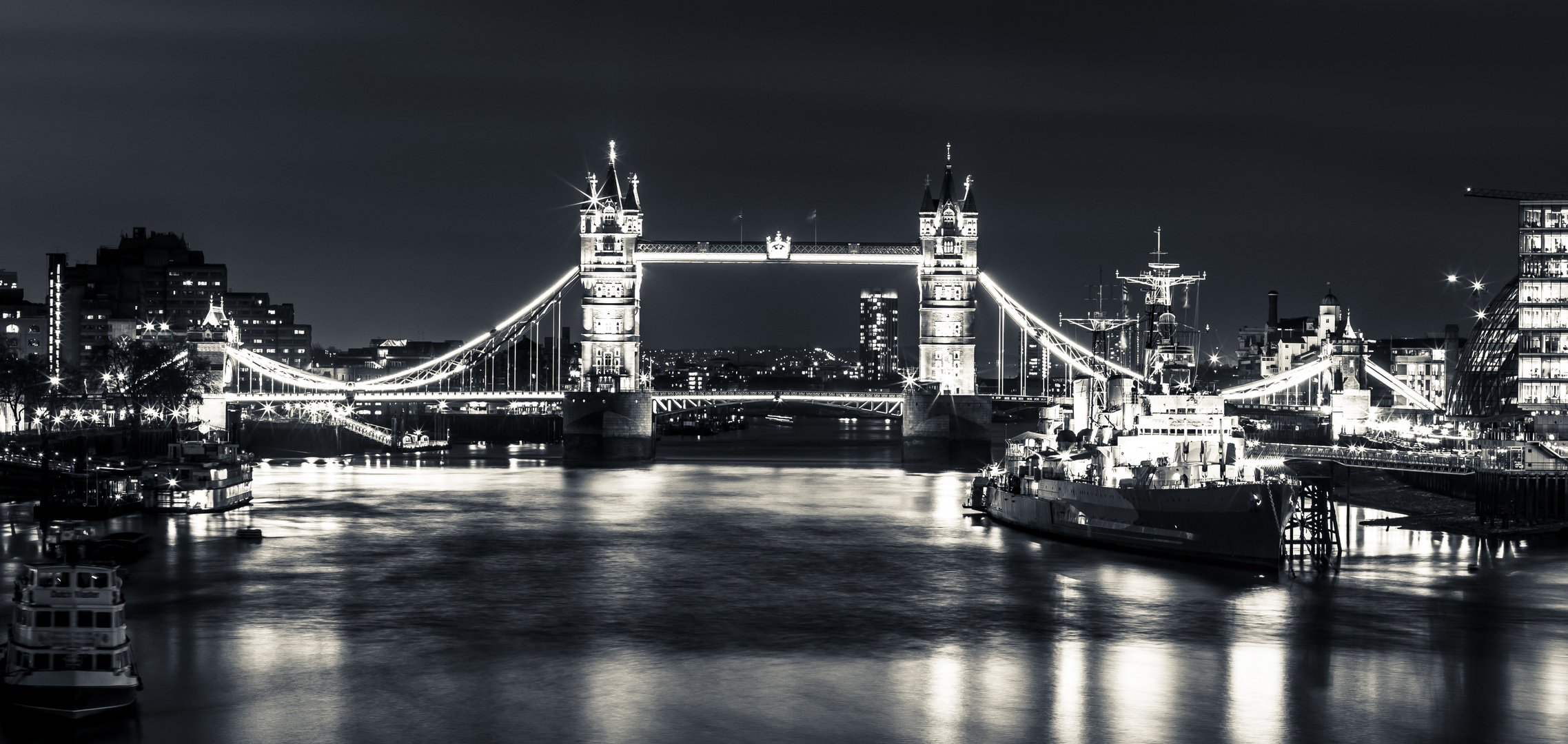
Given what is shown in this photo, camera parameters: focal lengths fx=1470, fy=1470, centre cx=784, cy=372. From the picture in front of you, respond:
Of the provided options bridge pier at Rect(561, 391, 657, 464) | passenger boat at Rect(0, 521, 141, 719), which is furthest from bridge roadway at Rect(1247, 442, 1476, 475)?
passenger boat at Rect(0, 521, 141, 719)

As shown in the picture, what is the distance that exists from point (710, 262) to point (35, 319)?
2560 inches

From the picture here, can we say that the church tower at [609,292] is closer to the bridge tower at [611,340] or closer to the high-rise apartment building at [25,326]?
the bridge tower at [611,340]

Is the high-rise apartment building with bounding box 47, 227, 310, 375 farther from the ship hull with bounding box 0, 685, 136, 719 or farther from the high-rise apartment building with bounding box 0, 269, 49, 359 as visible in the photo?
the ship hull with bounding box 0, 685, 136, 719

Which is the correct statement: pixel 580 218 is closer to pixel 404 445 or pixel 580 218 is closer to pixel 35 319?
pixel 404 445

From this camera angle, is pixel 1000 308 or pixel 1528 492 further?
pixel 1000 308

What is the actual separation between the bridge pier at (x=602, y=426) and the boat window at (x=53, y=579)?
5481 cm

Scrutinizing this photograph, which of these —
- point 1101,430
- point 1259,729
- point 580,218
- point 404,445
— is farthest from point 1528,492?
point 404,445

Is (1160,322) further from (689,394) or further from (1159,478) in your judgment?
(689,394)

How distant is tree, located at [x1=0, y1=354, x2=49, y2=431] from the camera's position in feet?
224

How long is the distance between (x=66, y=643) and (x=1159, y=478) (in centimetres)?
2682

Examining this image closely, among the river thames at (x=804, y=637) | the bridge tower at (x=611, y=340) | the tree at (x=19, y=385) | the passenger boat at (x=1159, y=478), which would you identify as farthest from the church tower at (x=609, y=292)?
the passenger boat at (x=1159, y=478)

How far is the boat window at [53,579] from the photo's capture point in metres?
21.4

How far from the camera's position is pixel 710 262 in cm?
8206

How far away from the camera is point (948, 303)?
→ 82250mm
